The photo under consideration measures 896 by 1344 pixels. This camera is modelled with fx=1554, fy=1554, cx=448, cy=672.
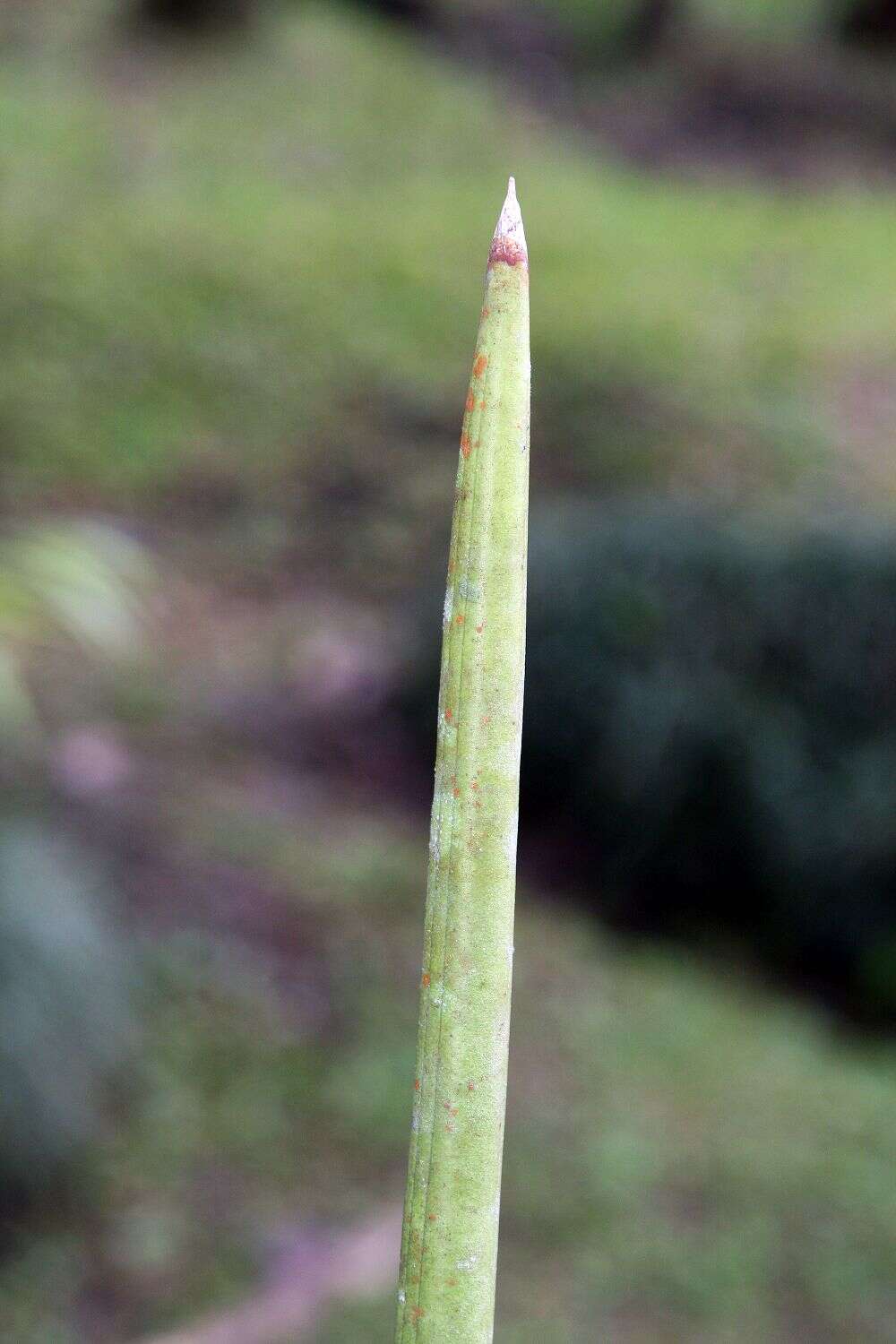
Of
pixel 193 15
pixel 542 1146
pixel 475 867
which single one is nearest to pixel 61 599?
pixel 542 1146

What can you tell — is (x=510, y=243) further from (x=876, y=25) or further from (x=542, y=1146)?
(x=876, y=25)

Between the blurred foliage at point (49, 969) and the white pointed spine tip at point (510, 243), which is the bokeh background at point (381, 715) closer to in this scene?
the blurred foliage at point (49, 969)

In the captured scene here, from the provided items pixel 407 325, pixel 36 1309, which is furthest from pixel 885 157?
pixel 36 1309

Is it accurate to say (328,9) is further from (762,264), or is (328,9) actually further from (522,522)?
(522,522)

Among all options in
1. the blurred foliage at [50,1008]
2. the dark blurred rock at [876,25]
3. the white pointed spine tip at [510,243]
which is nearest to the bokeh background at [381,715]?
the blurred foliage at [50,1008]

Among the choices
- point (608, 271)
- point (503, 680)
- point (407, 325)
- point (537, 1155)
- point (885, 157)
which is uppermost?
point (885, 157)

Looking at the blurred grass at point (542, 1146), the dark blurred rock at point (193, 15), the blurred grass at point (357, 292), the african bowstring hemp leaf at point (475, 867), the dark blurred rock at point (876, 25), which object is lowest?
the african bowstring hemp leaf at point (475, 867)

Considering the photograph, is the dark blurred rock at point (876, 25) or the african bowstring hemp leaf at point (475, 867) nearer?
the african bowstring hemp leaf at point (475, 867)
